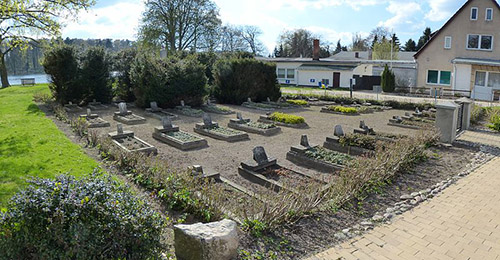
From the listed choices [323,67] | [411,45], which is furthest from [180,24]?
[411,45]

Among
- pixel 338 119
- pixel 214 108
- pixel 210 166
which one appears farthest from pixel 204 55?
pixel 210 166

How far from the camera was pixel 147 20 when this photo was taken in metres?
39.7

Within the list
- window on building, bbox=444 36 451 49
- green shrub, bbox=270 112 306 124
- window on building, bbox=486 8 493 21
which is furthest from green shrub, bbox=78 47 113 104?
window on building, bbox=486 8 493 21

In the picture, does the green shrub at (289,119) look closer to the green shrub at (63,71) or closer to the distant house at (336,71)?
the green shrub at (63,71)

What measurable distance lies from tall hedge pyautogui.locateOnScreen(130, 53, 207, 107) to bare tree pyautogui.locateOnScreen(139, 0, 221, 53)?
20213 mm

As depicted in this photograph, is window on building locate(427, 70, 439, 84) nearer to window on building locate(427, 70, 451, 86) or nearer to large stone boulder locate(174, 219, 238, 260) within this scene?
window on building locate(427, 70, 451, 86)

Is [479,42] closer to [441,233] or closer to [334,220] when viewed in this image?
[441,233]

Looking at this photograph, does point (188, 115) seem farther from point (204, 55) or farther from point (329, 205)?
point (329, 205)

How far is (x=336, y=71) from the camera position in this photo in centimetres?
3794

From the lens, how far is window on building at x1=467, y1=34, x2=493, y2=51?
97.9 feet

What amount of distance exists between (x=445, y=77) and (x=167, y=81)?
25731 millimetres

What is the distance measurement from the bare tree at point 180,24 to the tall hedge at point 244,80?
17704 millimetres

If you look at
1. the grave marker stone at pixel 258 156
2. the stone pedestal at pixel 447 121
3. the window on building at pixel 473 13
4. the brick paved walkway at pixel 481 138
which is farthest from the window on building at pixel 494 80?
the grave marker stone at pixel 258 156

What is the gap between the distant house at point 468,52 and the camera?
2925 centimetres
